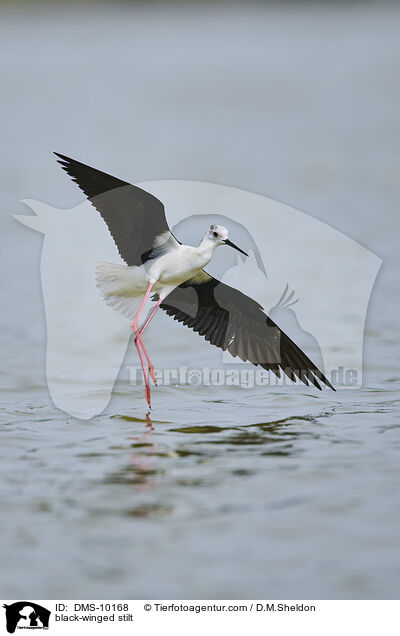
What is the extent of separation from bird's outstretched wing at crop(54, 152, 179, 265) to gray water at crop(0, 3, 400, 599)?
4.25 ft

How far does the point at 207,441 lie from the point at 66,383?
2310 mm

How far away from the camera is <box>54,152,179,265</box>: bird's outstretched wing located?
7605 millimetres

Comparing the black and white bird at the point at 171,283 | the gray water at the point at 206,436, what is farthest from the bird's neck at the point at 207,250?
the gray water at the point at 206,436

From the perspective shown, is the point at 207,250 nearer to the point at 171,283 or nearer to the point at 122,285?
the point at 171,283

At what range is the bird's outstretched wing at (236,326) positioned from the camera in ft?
28.6

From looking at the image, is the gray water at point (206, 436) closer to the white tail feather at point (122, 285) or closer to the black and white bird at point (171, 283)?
the black and white bird at point (171, 283)

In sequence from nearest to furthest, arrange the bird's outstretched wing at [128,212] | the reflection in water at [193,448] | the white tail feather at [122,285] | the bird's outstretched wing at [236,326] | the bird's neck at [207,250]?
the reflection in water at [193,448]
the bird's outstretched wing at [128,212]
the bird's neck at [207,250]
the white tail feather at [122,285]
the bird's outstretched wing at [236,326]

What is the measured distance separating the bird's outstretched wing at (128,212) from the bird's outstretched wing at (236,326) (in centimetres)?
61

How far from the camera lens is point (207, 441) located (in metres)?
7.65
